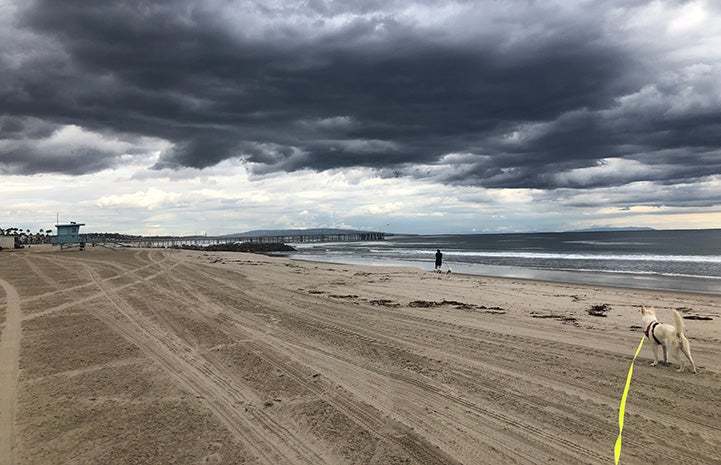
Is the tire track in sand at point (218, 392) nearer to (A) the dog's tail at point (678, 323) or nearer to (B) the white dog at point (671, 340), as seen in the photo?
(A) the dog's tail at point (678, 323)

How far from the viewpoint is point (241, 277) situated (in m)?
20.9

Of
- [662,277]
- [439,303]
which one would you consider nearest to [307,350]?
[439,303]

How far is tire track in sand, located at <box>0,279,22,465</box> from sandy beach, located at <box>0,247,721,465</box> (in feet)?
0.10

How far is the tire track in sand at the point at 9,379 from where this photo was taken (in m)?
4.06

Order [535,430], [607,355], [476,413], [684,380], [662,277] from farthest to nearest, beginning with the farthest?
[662,277], [607,355], [684,380], [476,413], [535,430]

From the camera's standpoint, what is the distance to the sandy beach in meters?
4.11

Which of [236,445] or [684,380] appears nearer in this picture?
[236,445]

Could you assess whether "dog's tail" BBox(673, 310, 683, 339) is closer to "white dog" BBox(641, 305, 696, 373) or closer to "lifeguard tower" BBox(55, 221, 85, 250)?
"white dog" BBox(641, 305, 696, 373)

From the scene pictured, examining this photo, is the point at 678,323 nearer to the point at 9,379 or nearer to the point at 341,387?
the point at 341,387

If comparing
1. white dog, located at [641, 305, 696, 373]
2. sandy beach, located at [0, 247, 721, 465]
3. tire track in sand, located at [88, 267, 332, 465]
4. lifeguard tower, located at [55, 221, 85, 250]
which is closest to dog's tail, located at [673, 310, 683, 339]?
white dog, located at [641, 305, 696, 373]

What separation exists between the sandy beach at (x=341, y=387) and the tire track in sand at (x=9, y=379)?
0.03 m

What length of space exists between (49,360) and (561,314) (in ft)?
38.0

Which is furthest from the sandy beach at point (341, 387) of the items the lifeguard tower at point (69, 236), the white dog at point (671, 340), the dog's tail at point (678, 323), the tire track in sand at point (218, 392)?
the lifeguard tower at point (69, 236)

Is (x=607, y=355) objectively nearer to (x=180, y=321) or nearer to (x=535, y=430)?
(x=535, y=430)
